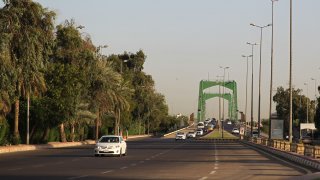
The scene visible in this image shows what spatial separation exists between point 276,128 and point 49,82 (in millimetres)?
24443

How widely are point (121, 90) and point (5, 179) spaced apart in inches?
3347

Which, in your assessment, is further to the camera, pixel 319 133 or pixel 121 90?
pixel 319 133

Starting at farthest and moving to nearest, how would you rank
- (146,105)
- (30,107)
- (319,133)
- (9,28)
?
(146,105)
(319,133)
(30,107)
(9,28)

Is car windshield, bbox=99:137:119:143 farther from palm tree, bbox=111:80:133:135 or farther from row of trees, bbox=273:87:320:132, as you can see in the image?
row of trees, bbox=273:87:320:132

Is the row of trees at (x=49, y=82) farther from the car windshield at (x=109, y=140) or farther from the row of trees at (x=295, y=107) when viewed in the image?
the row of trees at (x=295, y=107)

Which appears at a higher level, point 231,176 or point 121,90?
point 121,90

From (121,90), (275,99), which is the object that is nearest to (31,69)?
(121,90)

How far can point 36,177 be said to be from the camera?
24.8m

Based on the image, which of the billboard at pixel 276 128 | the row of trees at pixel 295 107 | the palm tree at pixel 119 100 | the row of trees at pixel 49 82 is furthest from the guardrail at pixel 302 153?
the row of trees at pixel 295 107

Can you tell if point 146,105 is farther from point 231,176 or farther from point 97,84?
point 231,176

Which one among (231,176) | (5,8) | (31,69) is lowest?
(231,176)

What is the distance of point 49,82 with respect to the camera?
254 ft

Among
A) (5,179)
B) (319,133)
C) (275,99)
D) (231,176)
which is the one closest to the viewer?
(5,179)

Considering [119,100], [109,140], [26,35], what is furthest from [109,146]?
[119,100]
